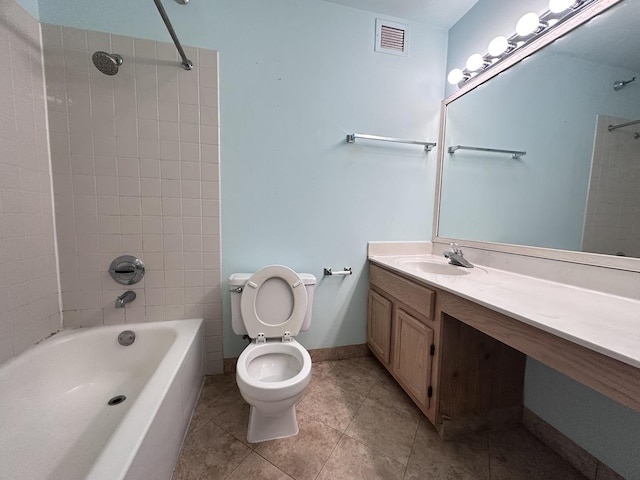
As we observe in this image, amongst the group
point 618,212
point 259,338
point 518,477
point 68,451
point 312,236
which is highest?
point 618,212

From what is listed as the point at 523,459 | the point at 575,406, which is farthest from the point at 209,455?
the point at 575,406

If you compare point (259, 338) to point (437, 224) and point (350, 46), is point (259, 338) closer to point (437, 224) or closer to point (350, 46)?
point (437, 224)

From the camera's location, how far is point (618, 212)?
986mm

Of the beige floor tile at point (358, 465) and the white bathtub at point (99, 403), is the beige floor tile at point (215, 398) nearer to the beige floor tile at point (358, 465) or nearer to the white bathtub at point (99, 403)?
the white bathtub at point (99, 403)

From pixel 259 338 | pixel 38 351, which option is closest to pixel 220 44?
pixel 259 338

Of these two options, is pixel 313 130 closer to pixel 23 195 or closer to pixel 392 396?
pixel 23 195

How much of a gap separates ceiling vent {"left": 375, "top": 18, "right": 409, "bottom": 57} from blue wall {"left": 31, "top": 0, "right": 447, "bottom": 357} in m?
0.06

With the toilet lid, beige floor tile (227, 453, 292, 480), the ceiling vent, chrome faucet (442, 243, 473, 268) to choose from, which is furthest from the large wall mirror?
beige floor tile (227, 453, 292, 480)

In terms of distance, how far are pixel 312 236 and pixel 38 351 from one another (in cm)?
152

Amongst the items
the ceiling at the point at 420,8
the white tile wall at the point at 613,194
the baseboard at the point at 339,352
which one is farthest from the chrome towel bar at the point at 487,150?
the baseboard at the point at 339,352

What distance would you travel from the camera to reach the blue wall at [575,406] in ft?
3.05

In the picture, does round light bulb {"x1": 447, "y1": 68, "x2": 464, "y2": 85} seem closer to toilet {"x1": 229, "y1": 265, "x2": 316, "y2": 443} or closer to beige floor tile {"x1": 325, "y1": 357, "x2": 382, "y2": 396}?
toilet {"x1": 229, "y1": 265, "x2": 316, "y2": 443}

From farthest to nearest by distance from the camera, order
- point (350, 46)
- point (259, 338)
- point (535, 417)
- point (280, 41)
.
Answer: point (350, 46), point (280, 41), point (259, 338), point (535, 417)

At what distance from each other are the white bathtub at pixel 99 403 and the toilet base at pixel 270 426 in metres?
0.32
